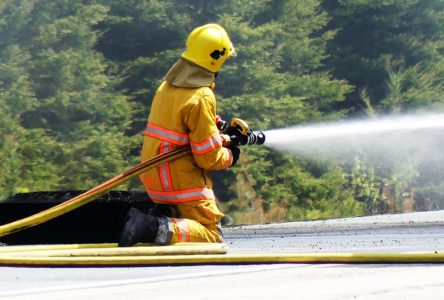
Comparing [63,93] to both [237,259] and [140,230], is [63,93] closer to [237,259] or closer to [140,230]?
[140,230]

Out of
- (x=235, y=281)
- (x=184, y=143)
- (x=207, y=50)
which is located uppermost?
(x=207, y=50)

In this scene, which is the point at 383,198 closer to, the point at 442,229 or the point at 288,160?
the point at 288,160

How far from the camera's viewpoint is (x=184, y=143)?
809 centimetres

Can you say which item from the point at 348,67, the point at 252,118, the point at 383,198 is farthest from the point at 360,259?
the point at 348,67

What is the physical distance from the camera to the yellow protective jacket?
7.97 m

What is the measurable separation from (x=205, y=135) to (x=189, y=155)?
0.22 metres

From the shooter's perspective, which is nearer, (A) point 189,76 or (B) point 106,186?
(B) point 106,186

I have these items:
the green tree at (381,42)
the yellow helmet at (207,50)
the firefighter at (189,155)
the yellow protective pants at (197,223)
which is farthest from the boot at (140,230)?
the green tree at (381,42)

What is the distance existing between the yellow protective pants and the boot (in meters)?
0.16

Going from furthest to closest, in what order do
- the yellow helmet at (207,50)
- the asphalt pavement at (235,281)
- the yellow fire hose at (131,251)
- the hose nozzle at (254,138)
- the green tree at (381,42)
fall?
the green tree at (381,42) → the hose nozzle at (254,138) → the yellow helmet at (207,50) → the yellow fire hose at (131,251) → the asphalt pavement at (235,281)

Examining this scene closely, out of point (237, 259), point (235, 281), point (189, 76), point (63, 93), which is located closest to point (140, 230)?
point (189, 76)

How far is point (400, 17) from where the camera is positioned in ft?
119

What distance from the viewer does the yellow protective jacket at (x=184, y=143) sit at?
7.97 meters

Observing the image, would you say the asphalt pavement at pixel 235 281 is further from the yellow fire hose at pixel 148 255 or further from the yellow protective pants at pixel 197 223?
the yellow protective pants at pixel 197 223
